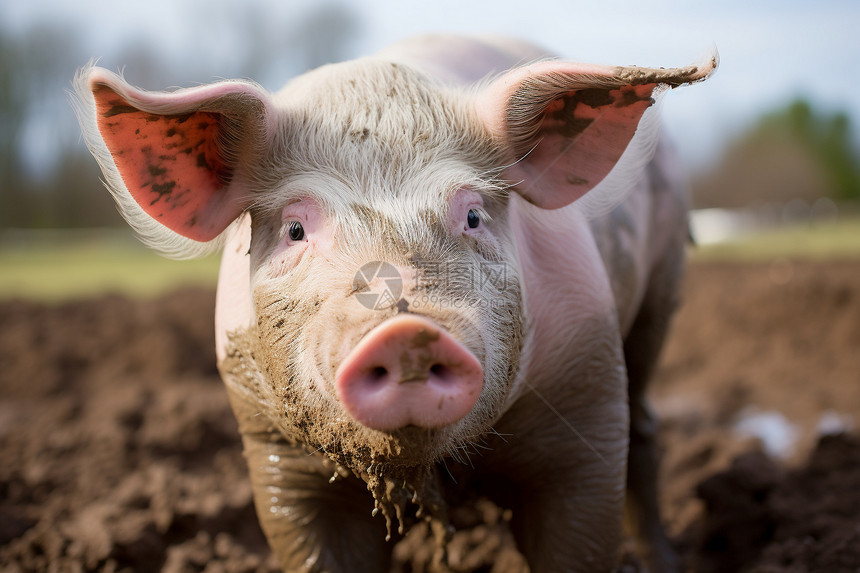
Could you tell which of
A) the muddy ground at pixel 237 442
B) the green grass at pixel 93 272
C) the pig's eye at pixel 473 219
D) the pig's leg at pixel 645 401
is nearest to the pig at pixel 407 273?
the pig's eye at pixel 473 219

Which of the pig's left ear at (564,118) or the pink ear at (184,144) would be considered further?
the pig's left ear at (564,118)

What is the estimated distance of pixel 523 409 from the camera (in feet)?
8.26

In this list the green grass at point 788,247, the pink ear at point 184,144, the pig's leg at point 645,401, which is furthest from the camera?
the green grass at point 788,247

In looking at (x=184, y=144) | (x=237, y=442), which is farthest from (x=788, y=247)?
(x=184, y=144)

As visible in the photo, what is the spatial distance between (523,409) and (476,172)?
2.61 ft

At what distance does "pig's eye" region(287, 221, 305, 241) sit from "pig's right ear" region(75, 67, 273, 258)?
0.25 m

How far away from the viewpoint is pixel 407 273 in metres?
1.81

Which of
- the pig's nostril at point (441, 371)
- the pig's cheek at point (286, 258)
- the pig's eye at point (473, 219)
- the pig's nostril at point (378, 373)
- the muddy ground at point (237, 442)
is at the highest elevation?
the pig's eye at point (473, 219)

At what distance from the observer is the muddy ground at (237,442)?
3.42 m

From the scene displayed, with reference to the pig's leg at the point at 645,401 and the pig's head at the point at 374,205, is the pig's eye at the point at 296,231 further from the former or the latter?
the pig's leg at the point at 645,401

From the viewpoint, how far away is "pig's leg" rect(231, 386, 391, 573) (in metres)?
2.57

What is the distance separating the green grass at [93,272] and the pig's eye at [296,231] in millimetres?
8488

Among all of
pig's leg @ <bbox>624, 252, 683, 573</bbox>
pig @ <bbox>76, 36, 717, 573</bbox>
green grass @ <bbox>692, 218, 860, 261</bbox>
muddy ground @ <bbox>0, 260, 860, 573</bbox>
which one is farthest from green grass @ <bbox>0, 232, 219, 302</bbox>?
green grass @ <bbox>692, 218, 860, 261</bbox>

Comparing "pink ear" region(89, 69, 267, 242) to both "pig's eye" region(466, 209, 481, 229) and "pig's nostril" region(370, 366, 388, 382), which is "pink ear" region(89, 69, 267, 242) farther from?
"pig's nostril" region(370, 366, 388, 382)
